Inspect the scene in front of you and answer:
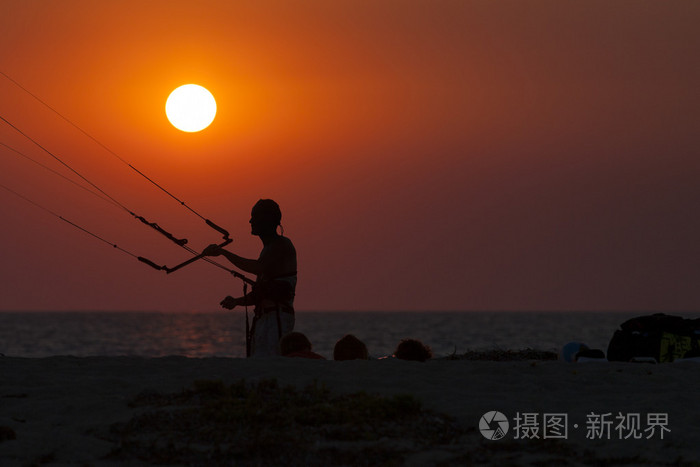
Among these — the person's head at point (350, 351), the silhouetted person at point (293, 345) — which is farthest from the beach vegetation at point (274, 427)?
the person's head at point (350, 351)

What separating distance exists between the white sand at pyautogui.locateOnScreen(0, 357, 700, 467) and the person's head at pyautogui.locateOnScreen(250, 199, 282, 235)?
1.96m

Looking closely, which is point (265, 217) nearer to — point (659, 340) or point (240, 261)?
point (240, 261)

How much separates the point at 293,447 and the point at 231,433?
22.7 inches

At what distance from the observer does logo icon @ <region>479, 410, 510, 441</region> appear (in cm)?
765

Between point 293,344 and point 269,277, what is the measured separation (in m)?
0.91

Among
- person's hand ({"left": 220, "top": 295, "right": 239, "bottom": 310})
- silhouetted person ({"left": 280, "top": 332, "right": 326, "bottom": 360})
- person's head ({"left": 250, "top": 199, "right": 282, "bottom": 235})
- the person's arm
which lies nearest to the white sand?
silhouetted person ({"left": 280, "top": 332, "right": 326, "bottom": 360})

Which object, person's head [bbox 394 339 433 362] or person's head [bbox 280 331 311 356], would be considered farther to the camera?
person's head [bbox 394 339 433 362]

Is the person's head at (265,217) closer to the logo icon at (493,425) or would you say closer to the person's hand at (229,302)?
the person's hand at (229,302)

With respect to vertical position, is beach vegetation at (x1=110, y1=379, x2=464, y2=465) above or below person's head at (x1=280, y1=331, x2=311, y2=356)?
below

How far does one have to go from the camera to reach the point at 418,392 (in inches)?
344

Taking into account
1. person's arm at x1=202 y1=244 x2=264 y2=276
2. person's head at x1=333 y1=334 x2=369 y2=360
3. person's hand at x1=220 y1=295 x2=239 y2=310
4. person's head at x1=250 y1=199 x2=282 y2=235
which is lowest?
person's head at x1=333 y1=334 x2=369 y2=360

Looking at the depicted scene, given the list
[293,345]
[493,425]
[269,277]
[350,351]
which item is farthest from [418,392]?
[269,277]

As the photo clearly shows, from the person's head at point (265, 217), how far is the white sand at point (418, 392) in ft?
6.43

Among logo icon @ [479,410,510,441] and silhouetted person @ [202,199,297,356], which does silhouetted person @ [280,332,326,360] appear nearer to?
silhouetted person @ [202,199,297,356]
